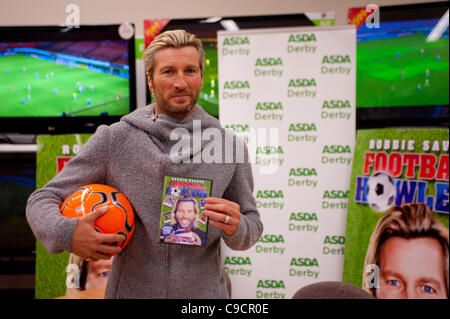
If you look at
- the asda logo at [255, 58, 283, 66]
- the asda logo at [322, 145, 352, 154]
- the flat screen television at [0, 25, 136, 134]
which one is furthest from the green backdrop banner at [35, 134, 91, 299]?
the asda logo at [322, 145, 352, 154]

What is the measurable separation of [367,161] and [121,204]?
192 cm

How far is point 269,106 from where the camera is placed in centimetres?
238

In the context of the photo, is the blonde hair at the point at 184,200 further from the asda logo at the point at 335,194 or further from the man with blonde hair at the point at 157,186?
the asda logo at the point at 335,194

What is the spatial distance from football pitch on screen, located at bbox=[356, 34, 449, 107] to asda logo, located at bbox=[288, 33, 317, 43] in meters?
0.38

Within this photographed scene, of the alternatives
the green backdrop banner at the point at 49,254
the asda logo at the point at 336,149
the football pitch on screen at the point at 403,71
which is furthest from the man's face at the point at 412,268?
the green backdrop banner at the point at 49,254

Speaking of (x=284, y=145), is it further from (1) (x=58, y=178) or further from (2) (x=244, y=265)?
(1) (x=58, y=178)

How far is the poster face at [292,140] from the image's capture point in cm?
233

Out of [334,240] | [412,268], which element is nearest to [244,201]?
[412,268]

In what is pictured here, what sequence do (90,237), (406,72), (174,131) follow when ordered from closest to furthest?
(90,237), (174,131), (406,72)

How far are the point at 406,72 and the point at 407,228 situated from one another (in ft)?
3.52

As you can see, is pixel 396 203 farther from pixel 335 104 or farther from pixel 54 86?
pixel 54 86

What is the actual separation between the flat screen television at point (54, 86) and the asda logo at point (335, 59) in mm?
1367

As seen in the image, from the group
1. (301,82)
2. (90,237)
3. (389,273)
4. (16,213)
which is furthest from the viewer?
(301,82)
